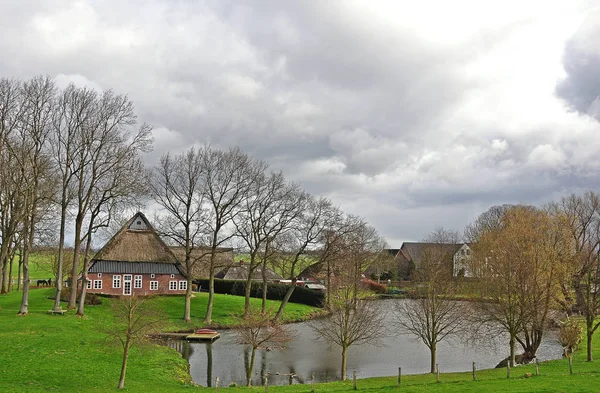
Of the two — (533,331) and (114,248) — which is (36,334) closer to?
(114,248)

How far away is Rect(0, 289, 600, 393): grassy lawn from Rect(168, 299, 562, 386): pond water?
2.61 m

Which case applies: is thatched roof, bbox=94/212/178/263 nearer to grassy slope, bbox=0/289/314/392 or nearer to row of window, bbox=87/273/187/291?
row of window, bbox=87/273/187/291

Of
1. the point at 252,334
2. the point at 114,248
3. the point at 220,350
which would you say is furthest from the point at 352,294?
the point at 114,248

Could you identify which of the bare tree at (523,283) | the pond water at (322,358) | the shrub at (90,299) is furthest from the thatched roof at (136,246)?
the bare tree at (523,283)

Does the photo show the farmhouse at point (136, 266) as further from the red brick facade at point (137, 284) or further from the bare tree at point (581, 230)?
the bare tree at point (581, 230)

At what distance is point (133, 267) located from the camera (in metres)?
57.9

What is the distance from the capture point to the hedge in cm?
6550

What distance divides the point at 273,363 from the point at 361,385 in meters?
10.6

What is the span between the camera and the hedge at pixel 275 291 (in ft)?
215

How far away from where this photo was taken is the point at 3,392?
19766 millimetres

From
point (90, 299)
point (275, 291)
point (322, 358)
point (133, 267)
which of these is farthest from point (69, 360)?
point (275, 291)

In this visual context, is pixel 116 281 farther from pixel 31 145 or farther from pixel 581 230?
pixel 581 230

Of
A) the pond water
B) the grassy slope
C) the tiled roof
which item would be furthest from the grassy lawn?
the tiled roof

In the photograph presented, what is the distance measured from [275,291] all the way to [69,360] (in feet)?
137
